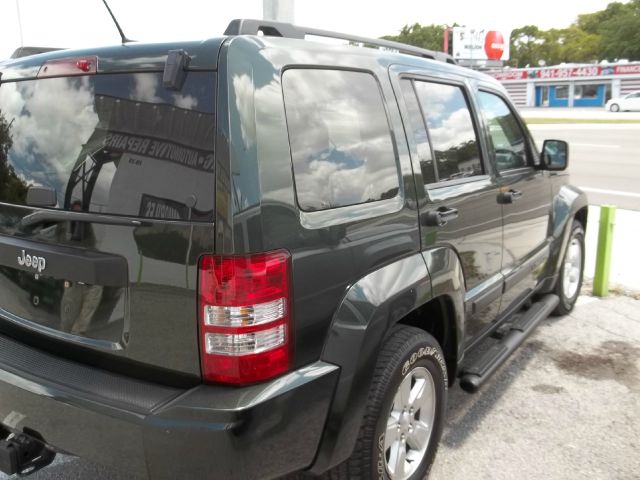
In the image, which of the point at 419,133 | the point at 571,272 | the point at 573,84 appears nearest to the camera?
the point at 419,133

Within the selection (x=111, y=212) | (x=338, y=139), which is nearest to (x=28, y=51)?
(x=111, y=212)

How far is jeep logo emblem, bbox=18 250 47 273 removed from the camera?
2.18 meters

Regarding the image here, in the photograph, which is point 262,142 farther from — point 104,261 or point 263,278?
point 104,261

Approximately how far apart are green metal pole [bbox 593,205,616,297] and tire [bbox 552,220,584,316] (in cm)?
33

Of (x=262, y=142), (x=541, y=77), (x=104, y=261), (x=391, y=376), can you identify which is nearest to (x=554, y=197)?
(x=391, y=376)

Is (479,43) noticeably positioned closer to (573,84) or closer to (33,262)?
(573,84)

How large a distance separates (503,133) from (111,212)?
2.64 m

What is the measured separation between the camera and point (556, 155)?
13.7ft

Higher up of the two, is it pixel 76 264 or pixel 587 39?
pixel 587 39

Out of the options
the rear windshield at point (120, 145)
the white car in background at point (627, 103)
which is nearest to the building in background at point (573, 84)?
the white car in background at point (627, 103)

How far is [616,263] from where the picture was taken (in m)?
6.66

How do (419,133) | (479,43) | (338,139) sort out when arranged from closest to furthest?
(338,139), (419,133), (479,43)

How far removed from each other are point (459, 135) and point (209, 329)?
1889 mm

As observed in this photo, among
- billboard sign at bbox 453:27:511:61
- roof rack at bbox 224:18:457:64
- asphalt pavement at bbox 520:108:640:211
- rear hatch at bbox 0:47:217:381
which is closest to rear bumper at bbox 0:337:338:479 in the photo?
rear hatch at bbox 0:47:217:381
